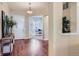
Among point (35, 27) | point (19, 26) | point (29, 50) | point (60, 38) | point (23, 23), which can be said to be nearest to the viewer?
point (60, 38)

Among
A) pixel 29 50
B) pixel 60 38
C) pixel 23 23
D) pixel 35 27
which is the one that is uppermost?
pixel 23 23

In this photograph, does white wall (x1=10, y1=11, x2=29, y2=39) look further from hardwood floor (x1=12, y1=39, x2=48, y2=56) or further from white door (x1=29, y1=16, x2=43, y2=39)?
hardwood floor (x1=12, y1=39, x2=48, y2=56)

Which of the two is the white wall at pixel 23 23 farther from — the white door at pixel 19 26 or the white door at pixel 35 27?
the white door at pixel 35 27

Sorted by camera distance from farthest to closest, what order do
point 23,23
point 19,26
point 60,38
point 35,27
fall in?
point 35,27 → point 23,23 → point 19,26 → point 60,38

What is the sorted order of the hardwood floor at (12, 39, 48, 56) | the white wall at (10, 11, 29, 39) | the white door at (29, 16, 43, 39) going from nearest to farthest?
the hardwood floor at (12, 39, 48, 56)
the white wall at (10, 11, 29, 39)
the white door at (29, 16, 43, 39)

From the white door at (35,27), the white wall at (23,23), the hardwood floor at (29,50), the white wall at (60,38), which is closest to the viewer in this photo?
the white wall at (60,38)

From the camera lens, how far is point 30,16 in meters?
11.7

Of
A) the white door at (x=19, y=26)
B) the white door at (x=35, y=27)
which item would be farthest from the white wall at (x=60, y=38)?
the white door at (x=35, y=27)

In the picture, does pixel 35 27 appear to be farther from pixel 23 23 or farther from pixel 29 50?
pixel 29 50

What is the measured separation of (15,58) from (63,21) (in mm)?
2888

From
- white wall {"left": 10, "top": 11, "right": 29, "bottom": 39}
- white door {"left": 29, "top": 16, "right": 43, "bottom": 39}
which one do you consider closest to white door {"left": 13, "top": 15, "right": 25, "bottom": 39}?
white wall {"left": 10, "top": 11, "right": 29, "bottom": 39}

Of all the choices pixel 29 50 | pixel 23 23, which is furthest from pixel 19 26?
pixel 29 50

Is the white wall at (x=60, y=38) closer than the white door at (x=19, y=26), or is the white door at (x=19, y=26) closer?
the white wall at (x=60, y=38)

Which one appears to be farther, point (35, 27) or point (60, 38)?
point (35, 27)
